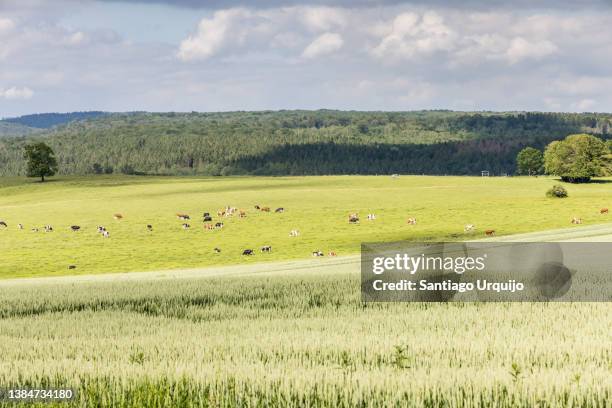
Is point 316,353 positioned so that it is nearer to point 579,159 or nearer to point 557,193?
point 557,193

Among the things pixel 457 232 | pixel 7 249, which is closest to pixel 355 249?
Result: pixel 457 232

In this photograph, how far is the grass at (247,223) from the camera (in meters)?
65.2

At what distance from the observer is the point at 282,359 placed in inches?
476

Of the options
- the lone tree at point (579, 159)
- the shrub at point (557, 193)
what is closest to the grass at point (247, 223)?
the shrub at point (557, 193)

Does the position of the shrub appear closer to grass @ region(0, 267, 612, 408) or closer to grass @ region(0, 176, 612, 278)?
grass @ region(0, 176, 612, 278)

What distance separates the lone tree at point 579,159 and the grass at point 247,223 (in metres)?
16.6

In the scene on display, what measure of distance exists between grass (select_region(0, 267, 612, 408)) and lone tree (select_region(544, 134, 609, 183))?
14370 cm

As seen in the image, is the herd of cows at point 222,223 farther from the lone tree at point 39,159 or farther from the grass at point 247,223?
the lone tree at point 39,159

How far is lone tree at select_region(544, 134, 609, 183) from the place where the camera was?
15475cm

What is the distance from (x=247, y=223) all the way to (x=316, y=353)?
7482 cm

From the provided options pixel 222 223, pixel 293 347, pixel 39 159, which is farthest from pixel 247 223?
pixel 39 159

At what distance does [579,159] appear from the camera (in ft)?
511

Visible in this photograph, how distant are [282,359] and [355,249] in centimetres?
5198

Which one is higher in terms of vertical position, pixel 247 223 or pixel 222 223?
pixel 222 223
